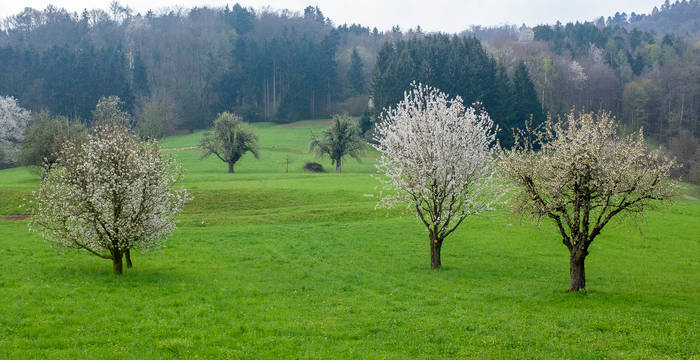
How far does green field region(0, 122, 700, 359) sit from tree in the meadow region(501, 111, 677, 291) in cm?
312

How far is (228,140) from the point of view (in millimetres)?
72812

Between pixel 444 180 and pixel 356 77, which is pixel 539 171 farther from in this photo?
pixel 356 77

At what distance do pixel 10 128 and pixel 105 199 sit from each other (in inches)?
3494

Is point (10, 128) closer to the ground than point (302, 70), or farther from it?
closer to the ground

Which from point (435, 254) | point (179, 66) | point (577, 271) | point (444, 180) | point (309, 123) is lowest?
point (435, 254)

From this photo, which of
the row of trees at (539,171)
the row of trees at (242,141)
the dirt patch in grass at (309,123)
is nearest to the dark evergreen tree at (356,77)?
the dirt patch in grass at (309,123)

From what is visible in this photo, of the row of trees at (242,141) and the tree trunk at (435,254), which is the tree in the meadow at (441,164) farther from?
the row of trees at (242,141)

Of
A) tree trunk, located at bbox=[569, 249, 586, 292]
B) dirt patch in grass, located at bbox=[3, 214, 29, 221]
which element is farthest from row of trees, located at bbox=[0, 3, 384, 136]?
tree trunk, located at bbox=[569, 249, 586, 292]

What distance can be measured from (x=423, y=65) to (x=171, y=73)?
71305 millimetres

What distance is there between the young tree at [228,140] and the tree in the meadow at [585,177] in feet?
188

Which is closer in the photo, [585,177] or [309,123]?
[585,177]

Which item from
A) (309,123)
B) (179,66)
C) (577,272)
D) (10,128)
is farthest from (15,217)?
(179,66)

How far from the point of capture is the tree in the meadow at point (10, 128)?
282ft

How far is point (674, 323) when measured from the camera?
15.6 metres
